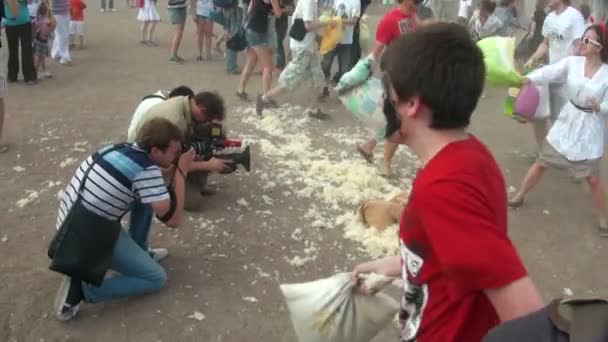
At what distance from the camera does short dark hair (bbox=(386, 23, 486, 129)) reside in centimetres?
156

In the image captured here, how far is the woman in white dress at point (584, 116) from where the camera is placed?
196 inches

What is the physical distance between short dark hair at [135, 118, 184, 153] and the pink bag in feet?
11.4

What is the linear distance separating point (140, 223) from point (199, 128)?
92 centimetres

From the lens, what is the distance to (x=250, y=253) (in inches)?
178

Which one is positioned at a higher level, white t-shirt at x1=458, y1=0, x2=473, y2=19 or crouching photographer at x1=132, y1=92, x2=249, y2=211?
white t-shirt at x1=458, y1=0, x2=473, y2=19

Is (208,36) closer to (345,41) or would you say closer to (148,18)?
(148,18)

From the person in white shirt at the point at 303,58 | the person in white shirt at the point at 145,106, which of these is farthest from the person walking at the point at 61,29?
the person in white shirt at the point at 145,106

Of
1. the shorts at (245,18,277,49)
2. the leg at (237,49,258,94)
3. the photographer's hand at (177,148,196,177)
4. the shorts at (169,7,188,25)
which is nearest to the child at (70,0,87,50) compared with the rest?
the shorts at (169,7,188,25)

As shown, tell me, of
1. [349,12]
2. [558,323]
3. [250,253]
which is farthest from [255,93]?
[558,323]

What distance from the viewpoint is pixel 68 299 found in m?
3.62

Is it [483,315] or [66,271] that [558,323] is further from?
[66,271]

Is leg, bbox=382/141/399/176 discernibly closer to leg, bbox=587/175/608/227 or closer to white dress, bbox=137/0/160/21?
leg, bbox=587/175/608/227

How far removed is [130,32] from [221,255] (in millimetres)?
9374

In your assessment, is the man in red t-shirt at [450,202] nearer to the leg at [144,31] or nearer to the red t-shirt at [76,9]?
the red t-shirt at [76,9]
